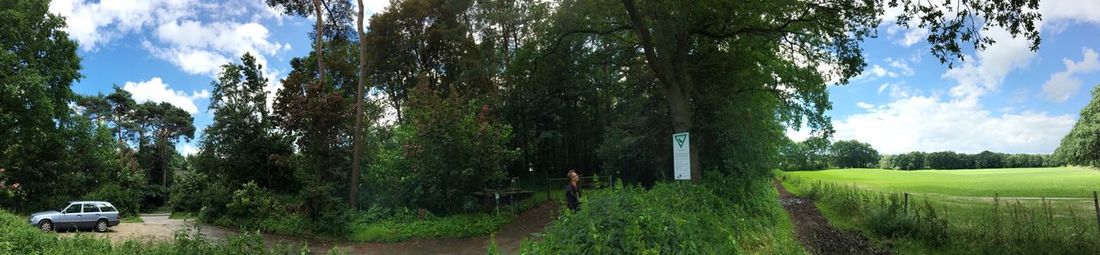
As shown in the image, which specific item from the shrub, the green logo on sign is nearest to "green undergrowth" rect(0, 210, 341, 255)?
the shrub

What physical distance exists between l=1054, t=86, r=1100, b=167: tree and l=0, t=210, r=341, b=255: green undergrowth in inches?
2414

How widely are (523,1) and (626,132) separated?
25.8ft

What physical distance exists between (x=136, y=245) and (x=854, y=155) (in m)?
123

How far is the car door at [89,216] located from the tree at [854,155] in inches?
4406

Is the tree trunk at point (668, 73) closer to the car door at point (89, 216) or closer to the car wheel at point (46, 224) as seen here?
the car wheel at point (46, 224)

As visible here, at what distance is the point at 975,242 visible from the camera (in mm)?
12125

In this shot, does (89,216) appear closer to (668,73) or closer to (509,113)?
(509,113)

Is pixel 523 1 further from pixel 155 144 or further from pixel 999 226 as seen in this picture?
pixel 155 144

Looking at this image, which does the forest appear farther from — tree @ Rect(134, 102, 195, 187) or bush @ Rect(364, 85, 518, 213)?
tree @ Rect(134, 102, 195, 187)

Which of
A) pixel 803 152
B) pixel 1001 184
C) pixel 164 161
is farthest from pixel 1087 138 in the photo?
pixel 164 161

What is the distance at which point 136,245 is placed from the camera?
6836 mm

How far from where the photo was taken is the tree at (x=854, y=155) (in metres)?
111

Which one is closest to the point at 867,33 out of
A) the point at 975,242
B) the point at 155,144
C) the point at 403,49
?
the point at 975,242

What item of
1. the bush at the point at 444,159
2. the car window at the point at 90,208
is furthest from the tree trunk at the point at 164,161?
the bush at the point at 444,159
